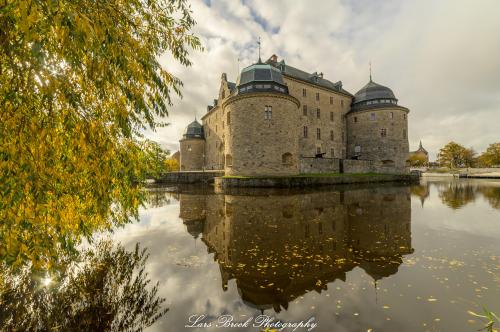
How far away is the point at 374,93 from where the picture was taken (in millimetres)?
34906

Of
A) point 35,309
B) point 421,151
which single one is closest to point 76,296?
point 35,309

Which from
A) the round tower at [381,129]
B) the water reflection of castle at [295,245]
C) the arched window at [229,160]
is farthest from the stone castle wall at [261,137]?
the round tower at [381,129]

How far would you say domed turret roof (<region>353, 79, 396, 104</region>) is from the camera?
34.2m

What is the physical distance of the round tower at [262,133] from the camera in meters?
21.5

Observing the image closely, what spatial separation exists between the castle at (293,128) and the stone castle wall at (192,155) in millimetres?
107

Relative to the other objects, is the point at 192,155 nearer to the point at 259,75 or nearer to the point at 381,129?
the point at 259,75

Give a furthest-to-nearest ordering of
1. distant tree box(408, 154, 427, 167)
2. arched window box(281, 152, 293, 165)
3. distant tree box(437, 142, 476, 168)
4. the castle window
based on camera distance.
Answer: distant tree box(408, 154, 427, 167)
distant tree box(437, 142, 476, 168)
arched window box(281, 152, 293, 165)
the castle window

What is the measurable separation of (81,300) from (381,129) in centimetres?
3839

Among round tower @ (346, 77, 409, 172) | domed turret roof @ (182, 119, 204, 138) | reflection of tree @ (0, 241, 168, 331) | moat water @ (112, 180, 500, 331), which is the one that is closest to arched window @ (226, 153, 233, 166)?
moat water @ (112, 180, 500, 331)

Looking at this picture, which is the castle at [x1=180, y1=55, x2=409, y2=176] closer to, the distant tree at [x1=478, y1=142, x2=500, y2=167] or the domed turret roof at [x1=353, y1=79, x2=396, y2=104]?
the domed turret roof at [x1=353, y1=79, x2=396, y2=104]

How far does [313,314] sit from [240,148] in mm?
19012

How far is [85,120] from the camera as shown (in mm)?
2590

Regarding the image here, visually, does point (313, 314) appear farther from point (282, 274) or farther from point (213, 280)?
point (213, 280)

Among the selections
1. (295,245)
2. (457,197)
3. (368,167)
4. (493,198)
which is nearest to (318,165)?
(368,167)
